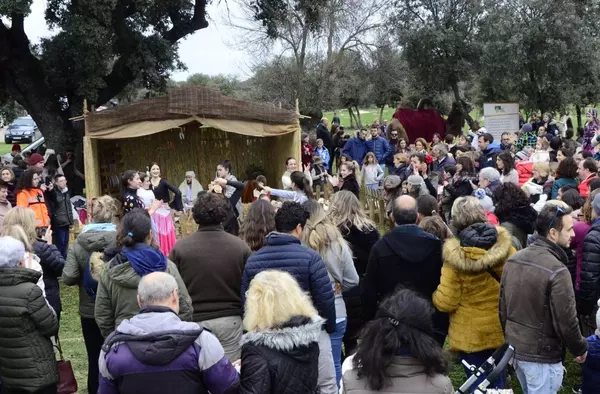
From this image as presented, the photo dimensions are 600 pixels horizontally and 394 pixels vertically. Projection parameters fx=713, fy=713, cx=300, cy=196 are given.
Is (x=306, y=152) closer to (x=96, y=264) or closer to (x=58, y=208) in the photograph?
(x=58, y=208)

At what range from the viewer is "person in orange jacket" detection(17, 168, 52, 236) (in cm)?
961

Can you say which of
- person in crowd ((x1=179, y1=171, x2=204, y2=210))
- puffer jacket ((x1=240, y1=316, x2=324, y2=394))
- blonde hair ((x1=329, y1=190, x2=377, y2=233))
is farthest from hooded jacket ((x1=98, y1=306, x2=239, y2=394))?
person in crowd ((x1=179, y1=171, x2=204, y2=210))

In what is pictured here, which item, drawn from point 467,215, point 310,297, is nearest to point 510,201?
point 467,215

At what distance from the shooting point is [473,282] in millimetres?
4828

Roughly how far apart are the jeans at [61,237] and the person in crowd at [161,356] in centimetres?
758

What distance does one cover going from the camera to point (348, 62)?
94.5 ft

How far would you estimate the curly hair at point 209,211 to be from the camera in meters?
4.88

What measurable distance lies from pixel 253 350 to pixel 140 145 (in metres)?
12.4

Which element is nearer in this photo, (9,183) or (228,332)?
(228,332)

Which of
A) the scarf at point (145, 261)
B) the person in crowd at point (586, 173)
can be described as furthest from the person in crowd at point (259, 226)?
the person in crowd at point (586, 173)

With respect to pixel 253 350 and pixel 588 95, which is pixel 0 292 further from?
pixel 588 95

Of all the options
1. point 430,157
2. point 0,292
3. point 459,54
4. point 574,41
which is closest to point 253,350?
point 0,292

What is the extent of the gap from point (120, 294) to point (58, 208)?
6.30 metres

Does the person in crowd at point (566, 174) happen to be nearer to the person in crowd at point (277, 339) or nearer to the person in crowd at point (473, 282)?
the person in crowd at point (473, 282)
